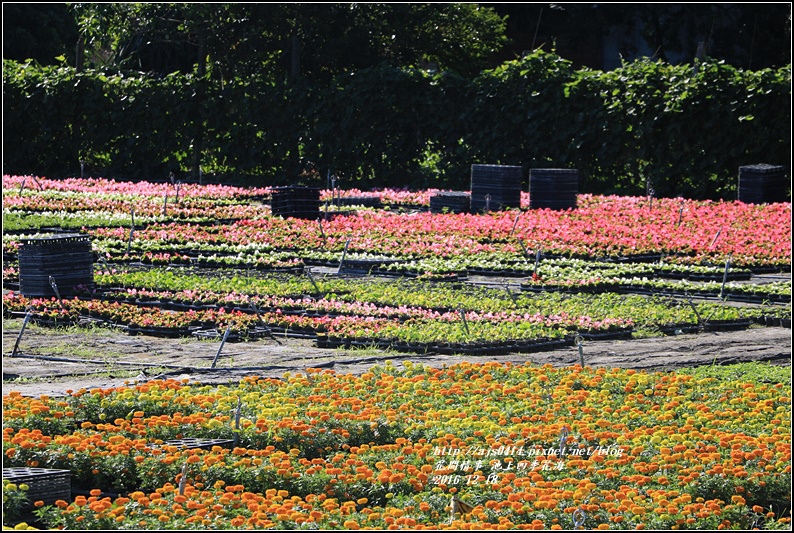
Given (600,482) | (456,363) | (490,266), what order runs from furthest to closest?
(490,266), (456,363), (600,482)

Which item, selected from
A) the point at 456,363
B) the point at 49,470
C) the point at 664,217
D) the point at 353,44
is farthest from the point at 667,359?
the point at 353,44

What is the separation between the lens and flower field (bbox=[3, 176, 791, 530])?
7344mm

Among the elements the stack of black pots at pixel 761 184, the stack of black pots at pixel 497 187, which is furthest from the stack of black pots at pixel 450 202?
the stack of black pots at pixel 761 184

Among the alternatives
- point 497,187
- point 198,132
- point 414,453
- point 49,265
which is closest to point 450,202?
point 497,187

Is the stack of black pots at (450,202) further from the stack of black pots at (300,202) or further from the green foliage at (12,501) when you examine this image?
the green foliage at (12,501)

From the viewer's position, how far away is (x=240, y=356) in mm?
12305

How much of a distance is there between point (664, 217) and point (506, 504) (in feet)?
54.8

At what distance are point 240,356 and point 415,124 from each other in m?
19.7

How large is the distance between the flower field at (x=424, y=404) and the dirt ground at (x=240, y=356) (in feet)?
1.09

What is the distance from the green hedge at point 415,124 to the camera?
27219mm

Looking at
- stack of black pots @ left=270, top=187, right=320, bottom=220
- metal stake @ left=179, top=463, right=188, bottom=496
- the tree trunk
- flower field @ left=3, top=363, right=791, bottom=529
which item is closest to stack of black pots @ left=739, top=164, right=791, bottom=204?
stack of black pots @ left=270, top=187, right=320, bottom=220

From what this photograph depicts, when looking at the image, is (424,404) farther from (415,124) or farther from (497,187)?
(415,124)

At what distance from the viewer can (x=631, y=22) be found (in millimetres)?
42156

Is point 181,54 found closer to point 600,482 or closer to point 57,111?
point 57,111
